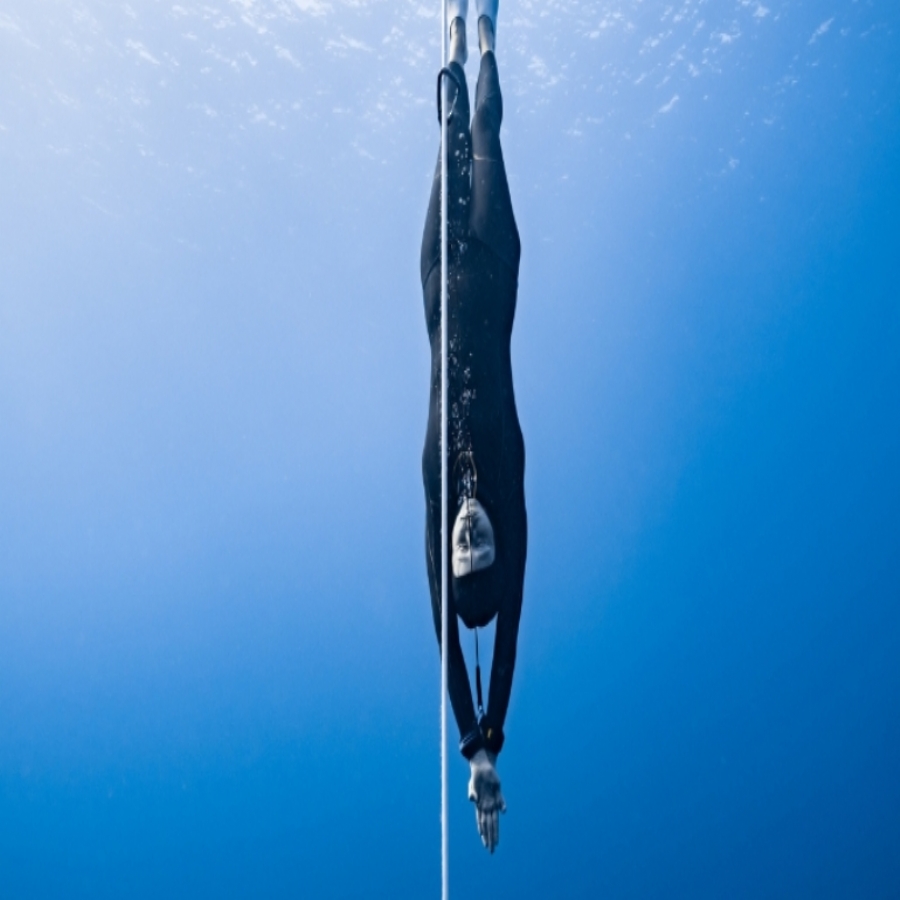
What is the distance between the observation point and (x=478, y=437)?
331 centimetres

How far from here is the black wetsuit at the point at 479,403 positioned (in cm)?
320

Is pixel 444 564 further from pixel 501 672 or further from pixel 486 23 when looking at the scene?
pixel 486 23

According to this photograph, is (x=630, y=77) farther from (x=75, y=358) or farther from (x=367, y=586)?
(x=367, y=586)

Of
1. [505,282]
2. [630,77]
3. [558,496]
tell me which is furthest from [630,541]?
[505,282]

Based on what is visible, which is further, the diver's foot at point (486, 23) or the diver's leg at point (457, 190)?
the diver's foot at point (486, 23)

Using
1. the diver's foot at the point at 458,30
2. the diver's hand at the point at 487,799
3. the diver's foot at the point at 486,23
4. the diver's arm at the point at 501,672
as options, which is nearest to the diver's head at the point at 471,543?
the diver's arm at the point at 501,672

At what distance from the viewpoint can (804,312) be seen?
1850cm

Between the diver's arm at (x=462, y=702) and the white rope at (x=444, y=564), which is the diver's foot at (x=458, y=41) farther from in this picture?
the diver's arm at (x=462, y=702)

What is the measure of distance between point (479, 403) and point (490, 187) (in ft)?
3.50

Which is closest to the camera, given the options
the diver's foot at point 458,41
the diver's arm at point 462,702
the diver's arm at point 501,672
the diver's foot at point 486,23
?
the diver's arm at point 462,702

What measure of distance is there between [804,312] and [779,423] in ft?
14.2

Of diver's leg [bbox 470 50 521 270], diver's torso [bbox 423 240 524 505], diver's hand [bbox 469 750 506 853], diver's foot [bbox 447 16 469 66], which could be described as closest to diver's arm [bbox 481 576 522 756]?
diver's hand [bbox 469 750 506 853]

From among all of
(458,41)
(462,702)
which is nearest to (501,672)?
(462,702)

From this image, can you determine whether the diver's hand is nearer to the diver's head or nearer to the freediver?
the freediver
